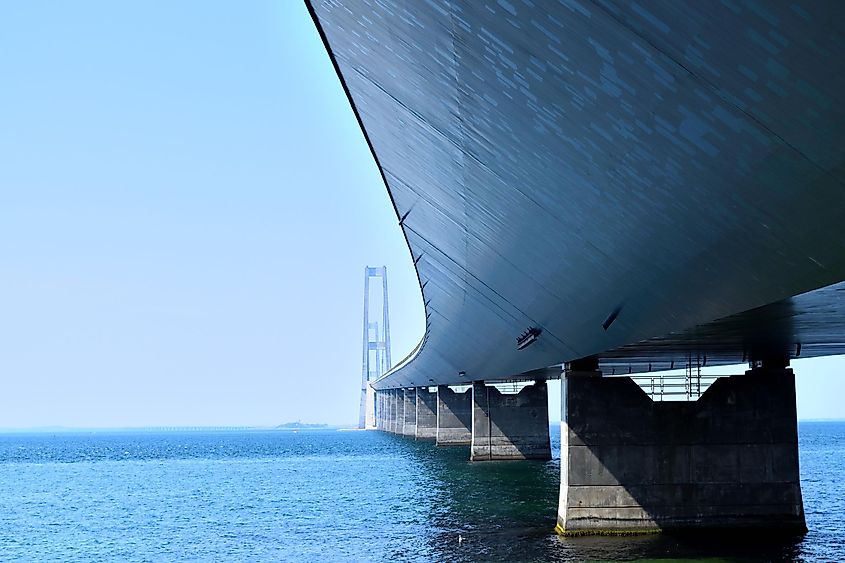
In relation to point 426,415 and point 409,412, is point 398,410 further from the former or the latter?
point 426,415

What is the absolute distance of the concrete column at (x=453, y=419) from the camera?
100375 mm

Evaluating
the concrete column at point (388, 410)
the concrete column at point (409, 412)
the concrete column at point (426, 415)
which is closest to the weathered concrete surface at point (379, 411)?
the concrete column at point (388, 410)

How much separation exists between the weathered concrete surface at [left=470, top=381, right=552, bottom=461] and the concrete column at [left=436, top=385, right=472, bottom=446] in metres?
25.1

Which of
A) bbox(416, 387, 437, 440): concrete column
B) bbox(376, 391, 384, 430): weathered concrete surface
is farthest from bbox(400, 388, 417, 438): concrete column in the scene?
bbox(376, 391, 384, 430): weathered concrete surface

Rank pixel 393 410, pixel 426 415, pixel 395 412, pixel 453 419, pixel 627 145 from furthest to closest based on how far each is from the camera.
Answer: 1. pixel 393 410
2. pixel 395 412
3. pixel 426 415
4. pixel 453 419
5. pixel 627 145

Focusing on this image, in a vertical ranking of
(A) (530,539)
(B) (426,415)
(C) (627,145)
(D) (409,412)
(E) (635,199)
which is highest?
(C) (627,145)

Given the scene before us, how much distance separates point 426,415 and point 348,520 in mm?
82959

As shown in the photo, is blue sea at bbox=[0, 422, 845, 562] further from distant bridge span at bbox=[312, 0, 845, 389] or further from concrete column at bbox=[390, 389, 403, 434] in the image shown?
concrete column at bbox=[390, 389, 403, 434]

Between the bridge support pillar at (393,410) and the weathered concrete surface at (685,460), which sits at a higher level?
the bridge support pillar at (393,410)

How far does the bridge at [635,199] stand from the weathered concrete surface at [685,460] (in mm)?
60

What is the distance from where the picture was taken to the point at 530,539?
99.2 ft

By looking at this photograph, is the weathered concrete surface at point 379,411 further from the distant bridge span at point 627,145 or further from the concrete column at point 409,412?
Answer: the distant bridge span at point 627,145

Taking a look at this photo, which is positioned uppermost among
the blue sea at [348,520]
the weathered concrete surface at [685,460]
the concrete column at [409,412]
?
the concrete column at [409,412]

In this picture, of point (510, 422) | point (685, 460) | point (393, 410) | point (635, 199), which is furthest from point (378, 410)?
point (635, 199)
